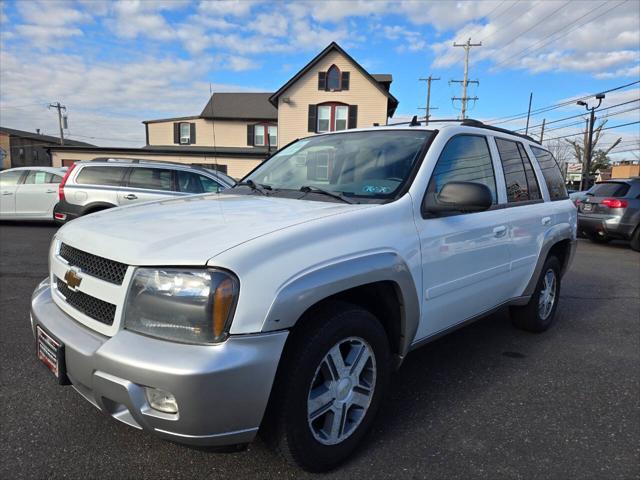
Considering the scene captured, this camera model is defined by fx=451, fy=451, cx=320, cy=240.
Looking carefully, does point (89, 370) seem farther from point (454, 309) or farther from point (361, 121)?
point (361, 121)

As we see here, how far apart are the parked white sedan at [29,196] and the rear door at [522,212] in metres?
11.1

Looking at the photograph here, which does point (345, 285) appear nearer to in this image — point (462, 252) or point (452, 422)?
point (462, 252)

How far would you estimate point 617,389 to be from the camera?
128 inches

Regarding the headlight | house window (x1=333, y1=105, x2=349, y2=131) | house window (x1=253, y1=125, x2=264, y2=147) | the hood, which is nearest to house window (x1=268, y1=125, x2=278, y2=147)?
house window (x1=253, y1=125, x2=264, y2=147)

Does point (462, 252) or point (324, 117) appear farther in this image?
point (324, 117)

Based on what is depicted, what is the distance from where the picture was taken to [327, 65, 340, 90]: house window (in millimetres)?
26344

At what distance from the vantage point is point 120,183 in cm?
923

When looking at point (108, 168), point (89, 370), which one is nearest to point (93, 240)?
point (89, 370)

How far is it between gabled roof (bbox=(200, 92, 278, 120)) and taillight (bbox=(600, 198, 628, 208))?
81.4 feet

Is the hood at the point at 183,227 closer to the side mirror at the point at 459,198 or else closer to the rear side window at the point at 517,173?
the side mirror at the point at 459,198

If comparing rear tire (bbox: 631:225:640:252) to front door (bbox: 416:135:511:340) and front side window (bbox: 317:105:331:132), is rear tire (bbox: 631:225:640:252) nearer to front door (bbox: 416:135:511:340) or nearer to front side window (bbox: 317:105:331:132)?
front door (bbox: 416:135:511:340)

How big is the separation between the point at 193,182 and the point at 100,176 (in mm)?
1828

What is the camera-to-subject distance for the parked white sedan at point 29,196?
11.2 meters

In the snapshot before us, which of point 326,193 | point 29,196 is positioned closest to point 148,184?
point 29,196
